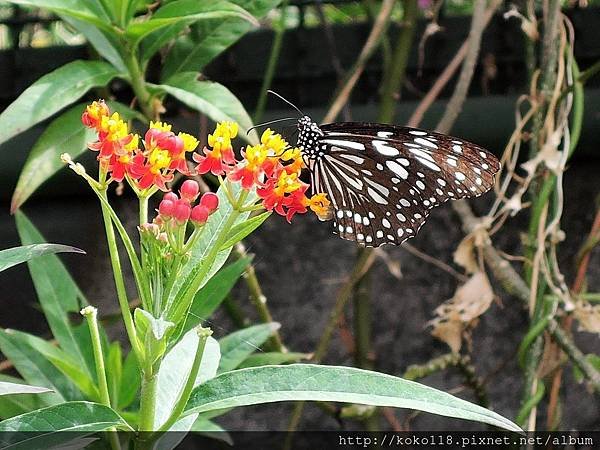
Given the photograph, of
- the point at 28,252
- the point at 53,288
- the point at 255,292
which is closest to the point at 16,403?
the point at 53,288

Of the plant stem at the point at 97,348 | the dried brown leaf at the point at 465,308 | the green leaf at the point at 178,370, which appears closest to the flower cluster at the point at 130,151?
the plant stem at the point at 97,348

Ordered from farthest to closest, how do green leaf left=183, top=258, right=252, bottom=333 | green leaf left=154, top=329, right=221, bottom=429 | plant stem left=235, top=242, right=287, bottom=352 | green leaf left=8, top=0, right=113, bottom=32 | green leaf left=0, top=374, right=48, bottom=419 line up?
1. plant stem left=235, top=242, right=287, bottom=352
2. green leaf left=183, top=258, right=252, bottom=333
3. green leaf left=0, top=374, right=48, bottom=419
4. green leaf left=8, top=0, right=113, bottom=32
5. green leaf left=154, top=329, right=221, bottom=429

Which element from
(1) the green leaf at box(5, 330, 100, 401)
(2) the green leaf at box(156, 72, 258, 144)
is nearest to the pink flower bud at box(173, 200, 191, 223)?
(2) the green leaf at box(156, 72, 258, 144)

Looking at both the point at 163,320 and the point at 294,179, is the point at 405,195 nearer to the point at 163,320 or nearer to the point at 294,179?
the point at 294,179

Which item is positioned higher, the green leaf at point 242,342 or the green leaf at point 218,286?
the green leaf at point 218,286

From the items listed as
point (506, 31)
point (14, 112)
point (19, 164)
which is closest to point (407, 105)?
point (506, 31)

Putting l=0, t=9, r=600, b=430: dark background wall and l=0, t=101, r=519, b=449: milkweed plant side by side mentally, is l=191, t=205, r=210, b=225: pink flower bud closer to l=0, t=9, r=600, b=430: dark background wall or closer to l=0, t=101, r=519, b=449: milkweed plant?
l=0, t=101, r=519, b=449: milkweed plant

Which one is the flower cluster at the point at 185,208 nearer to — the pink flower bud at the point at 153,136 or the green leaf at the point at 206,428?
the pink flower bud at the point at 153,136
